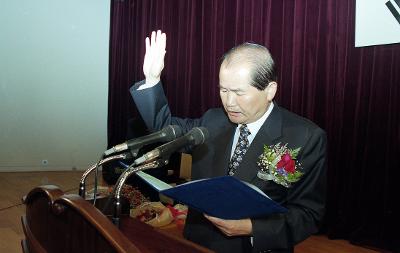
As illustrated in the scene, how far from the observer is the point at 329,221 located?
124 inches

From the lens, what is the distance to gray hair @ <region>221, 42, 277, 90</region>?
1.14 m

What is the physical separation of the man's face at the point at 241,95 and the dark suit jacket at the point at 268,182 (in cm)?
7

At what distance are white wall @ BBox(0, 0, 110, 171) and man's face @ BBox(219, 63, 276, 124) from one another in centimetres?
439

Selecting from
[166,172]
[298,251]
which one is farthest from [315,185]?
[166,172]

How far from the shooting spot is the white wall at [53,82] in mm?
4816

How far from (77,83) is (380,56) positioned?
3.86 metres

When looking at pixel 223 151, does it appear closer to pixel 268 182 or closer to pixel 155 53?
pixel 268 182

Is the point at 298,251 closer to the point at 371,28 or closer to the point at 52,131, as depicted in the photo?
the point at 371,28

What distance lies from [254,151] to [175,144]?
39 centimetres

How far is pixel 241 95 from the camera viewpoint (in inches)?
45.8

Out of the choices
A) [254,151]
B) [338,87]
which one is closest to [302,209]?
[254,151]

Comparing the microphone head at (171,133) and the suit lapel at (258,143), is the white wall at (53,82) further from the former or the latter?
the microphone head at (171,133)

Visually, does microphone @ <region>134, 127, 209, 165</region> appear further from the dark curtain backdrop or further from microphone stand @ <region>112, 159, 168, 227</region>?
the dark curtain backdrop

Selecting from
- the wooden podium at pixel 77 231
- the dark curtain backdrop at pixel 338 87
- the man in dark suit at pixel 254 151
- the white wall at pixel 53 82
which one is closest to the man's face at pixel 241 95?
the man in dark suit at pixel 254 151
